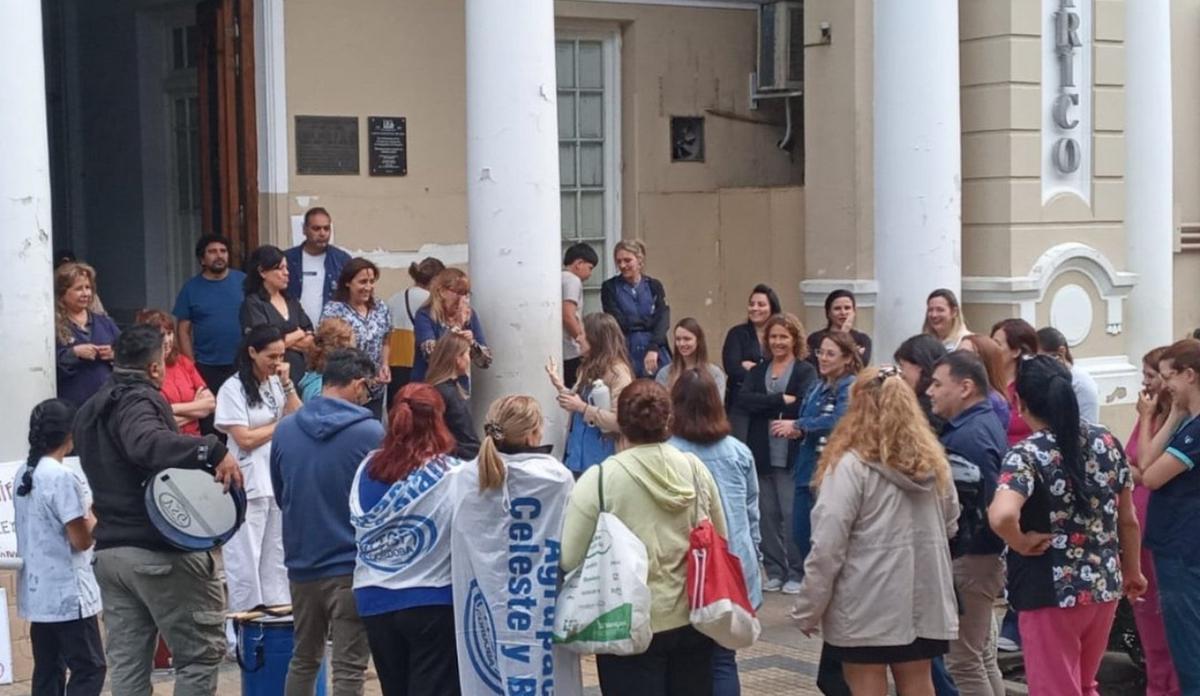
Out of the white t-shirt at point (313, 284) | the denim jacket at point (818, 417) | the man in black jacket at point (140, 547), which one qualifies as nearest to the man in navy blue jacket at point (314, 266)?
the white t-shirt at point (313, 284)


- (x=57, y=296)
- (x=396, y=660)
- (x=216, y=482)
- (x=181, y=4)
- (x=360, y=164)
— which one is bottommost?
(x=396, y=660)

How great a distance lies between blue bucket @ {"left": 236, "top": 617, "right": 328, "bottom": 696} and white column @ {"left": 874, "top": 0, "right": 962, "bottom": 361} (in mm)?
6348

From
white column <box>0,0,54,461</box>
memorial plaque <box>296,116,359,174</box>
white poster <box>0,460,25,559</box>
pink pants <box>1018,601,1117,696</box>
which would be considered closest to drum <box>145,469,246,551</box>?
white poster <box>0,460,25,559</box>

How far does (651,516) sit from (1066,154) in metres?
7.64

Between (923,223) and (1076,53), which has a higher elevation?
(1076,53)

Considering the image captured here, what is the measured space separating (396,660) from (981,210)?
7.53 metres

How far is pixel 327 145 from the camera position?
12.4m

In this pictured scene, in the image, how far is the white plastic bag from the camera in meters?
6.36

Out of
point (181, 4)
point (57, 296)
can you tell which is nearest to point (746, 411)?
point (57, 296)

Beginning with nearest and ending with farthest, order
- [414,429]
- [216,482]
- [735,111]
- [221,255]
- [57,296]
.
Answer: [414,429], [216,482], [57,296], [221,255], [735,111]

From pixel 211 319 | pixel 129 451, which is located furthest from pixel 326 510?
pixel 211 319

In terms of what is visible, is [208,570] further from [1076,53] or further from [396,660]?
[1076,53]

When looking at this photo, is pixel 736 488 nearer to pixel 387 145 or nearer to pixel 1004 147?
pixel 387 145

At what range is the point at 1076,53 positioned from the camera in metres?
13.3
